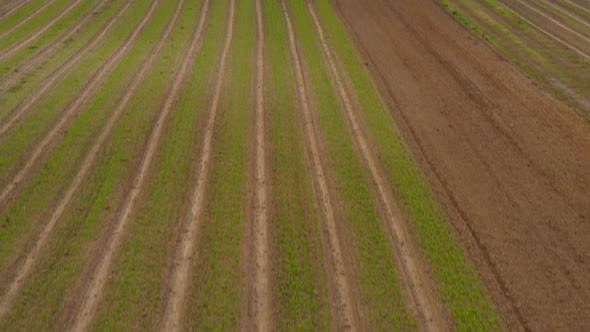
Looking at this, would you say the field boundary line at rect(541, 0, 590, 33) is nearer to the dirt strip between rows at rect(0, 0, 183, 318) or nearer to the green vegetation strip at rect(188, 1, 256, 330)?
the green vegetation strip at rect(188, 1, 256, 330)

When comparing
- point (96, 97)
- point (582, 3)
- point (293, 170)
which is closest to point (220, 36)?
point (96, 97)

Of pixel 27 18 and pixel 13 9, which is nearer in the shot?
pixel 27 18

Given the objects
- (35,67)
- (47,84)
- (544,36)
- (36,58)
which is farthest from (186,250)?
(544,36)

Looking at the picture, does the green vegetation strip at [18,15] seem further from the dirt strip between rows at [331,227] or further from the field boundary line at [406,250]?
the field boundary line at [406,250]

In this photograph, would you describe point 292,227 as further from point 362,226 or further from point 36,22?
point 36,22

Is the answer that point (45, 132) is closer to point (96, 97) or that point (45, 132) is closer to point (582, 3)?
point (96, 97)

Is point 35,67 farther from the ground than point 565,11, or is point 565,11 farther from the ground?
point 35,67
